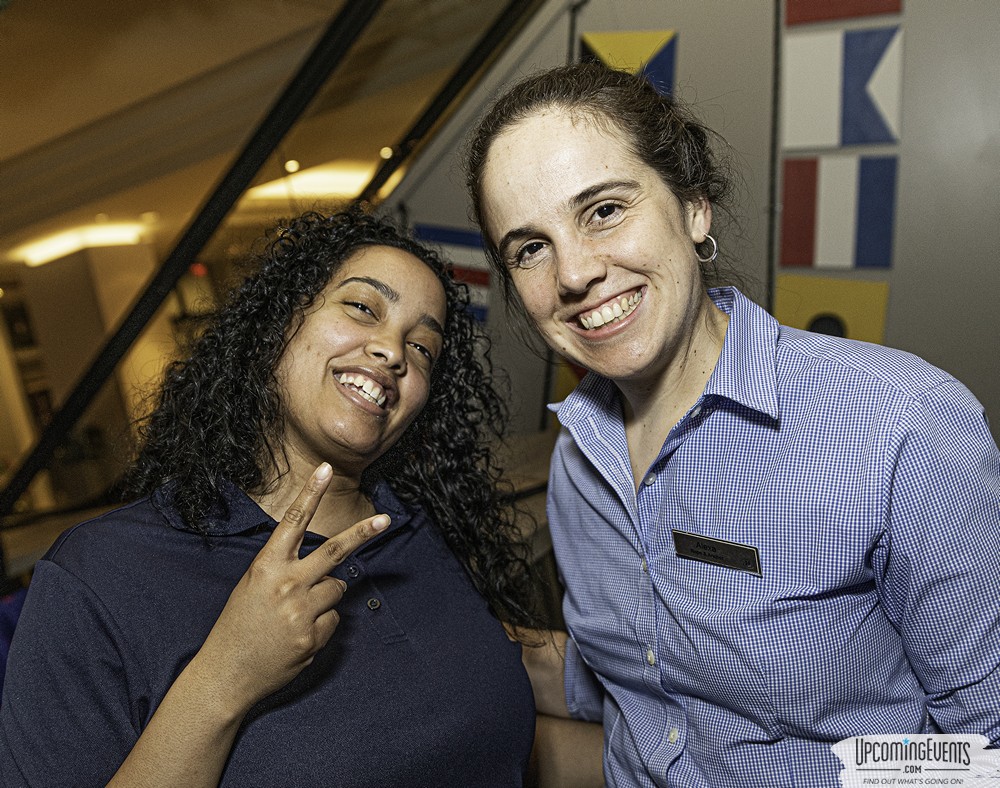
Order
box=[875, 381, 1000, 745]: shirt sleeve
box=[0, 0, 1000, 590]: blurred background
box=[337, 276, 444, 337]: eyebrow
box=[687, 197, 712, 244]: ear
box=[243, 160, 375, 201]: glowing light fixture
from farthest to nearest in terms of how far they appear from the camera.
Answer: box=[243, 160, 375, 201]: glowing light fixture, box=[0, 0, 1000, 590]: blurred background, box=[337, 276, 444, 337]: eyebrow, box=[687, 197, 712, 244]: ear, box=[875, 381, 1000, 745]: shirt sleeve

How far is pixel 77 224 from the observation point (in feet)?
10.4

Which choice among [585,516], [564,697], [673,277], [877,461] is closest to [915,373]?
[877,461]

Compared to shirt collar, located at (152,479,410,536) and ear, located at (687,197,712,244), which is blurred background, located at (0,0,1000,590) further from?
ear, located at (687,197,712,244)

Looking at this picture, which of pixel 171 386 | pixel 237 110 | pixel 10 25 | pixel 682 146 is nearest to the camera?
pixel 682 146

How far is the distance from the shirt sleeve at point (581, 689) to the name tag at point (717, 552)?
459mm

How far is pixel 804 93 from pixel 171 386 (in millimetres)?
3101

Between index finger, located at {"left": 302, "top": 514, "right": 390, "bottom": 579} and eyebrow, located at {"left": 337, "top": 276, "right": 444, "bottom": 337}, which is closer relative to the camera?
index finger, located at {"left": 302, "top": 514, "right": 390, "bottom": 579}

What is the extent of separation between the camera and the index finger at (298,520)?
47.8 inches

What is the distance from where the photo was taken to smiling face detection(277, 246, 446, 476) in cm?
147

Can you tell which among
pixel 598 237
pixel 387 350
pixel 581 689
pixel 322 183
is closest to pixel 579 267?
pixel 598 237

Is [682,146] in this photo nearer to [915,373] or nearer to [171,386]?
[915,373]

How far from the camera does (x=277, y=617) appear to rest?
1173 millimetres

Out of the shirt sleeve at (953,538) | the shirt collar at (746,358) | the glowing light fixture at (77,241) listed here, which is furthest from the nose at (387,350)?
the glowing light fixture at (77,241)

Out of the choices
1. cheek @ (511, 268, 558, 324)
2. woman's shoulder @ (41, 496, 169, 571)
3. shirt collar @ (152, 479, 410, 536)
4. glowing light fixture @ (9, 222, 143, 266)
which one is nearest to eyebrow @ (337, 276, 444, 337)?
cheek @ (511, 268, 558, 324)
